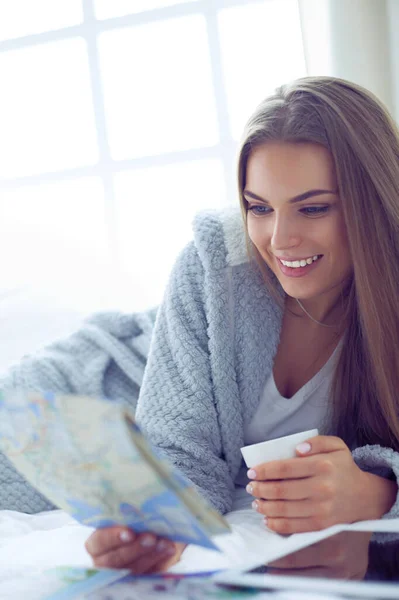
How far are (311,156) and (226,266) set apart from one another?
292mm

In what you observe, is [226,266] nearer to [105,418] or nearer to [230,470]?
[230,470]

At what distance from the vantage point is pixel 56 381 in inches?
60.3

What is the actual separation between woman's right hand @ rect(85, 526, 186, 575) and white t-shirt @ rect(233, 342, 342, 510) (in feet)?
1.71

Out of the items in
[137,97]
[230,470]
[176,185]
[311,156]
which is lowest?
[230,470]

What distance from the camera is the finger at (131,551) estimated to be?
0.76 meters

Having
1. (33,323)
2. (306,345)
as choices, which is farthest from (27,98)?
(306,345)

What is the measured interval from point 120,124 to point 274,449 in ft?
5.88

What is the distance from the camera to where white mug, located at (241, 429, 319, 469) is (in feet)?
3.08

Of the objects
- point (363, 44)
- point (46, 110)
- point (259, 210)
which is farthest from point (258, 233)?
point (46, 110)

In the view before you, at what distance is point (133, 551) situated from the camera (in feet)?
2.51

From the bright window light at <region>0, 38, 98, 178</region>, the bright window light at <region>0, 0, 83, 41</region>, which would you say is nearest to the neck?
the bright window light at <region>0, 38, 98, 178</region>

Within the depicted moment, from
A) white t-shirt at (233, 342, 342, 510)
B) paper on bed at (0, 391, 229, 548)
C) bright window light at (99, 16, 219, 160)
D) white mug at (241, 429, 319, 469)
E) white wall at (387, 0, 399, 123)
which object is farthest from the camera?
bright window light at (99, 16, 219, 160)

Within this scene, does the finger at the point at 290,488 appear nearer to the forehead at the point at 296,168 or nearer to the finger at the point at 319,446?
the finger at the point at 319,446

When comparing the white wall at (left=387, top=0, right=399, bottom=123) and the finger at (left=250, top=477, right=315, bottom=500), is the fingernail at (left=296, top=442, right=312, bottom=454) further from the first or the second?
the white wall at (left=387, top=0, right=399, bottom=123)
